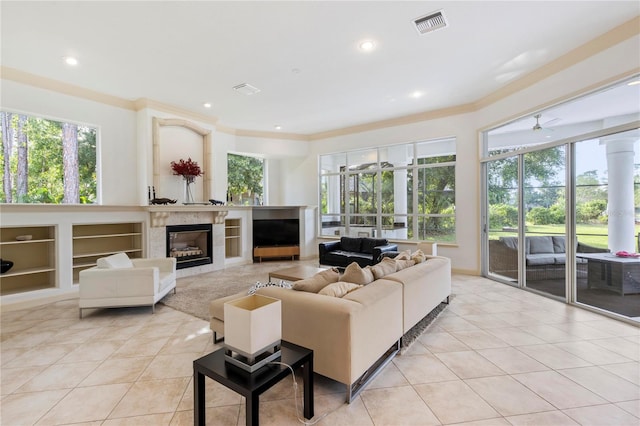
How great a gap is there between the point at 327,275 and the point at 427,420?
49.0 inches

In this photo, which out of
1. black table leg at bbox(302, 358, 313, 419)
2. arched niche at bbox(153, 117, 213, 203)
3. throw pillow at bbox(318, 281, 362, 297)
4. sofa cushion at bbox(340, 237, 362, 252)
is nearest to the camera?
black table leg at bbox(302, 358, 313, 419)

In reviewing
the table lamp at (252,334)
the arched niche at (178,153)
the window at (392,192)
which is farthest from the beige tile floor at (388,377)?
the window at (392,192)

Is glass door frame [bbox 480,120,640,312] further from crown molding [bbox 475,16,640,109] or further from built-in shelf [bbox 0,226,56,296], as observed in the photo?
built-in shelf [bbox 0,226,56,296]

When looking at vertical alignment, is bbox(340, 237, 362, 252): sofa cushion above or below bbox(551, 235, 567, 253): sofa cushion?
below

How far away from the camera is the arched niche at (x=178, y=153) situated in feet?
18.0

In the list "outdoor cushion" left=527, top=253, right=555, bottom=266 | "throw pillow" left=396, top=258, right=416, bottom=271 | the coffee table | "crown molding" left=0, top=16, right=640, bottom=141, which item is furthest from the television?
"outdoor cushion" left=527, top=253, right=555, bottom=266

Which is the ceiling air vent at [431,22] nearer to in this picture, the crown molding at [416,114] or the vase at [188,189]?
the crown molding at [416,114]

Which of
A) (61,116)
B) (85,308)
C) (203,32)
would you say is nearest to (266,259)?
(85,308)

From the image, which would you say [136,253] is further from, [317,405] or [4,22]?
[317,405]

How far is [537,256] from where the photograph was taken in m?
4.54

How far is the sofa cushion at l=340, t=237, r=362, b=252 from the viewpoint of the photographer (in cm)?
639

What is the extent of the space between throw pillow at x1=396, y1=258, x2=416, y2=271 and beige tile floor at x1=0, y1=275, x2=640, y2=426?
741 mm

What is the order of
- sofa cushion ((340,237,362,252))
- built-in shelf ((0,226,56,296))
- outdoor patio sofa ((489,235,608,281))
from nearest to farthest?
1. outdoor patio sofa ((489,235,608,281))
2. built-in shelf ((0,226,56,296))
3. sofa cushion ((340,237,362,252))

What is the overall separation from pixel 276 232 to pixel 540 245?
560 centimetres
